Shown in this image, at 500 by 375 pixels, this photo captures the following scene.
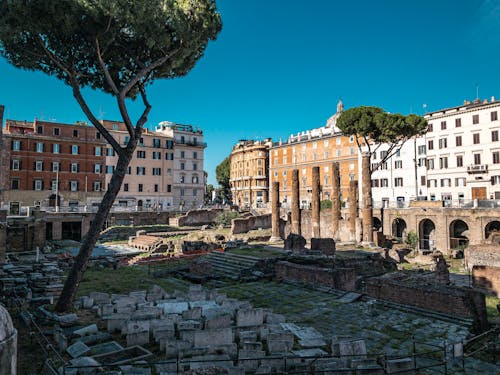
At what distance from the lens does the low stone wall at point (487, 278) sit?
627 inches

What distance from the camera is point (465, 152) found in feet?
136

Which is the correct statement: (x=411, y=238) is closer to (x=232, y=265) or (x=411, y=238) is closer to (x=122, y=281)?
(x=232, y=265)

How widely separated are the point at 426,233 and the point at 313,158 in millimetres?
24657

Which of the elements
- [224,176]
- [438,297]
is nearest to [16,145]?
[438,297]

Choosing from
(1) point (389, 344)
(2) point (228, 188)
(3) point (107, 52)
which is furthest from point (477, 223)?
(2) point (228, 188)

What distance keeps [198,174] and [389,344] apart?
49.9 meters

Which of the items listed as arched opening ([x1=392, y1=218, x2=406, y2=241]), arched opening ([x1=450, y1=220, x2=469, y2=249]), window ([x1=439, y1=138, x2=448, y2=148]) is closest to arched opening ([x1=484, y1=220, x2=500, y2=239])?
arched opening ([x1=450, y1=220, x2=469, y2=249])

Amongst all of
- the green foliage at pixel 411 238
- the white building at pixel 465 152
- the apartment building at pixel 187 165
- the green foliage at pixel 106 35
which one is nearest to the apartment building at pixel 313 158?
the white building at pixel 465 152

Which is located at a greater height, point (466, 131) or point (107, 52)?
point (466, 131)

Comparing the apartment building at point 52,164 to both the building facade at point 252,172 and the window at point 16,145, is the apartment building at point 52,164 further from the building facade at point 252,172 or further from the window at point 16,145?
the building facade at point 252,172

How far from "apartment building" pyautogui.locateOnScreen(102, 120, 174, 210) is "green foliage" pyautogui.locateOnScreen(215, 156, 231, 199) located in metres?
32.3

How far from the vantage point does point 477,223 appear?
102 ft

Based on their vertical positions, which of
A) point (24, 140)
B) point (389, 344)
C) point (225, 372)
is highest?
point (24, 140)

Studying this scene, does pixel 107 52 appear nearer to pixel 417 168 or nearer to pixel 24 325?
pixel 24 325
